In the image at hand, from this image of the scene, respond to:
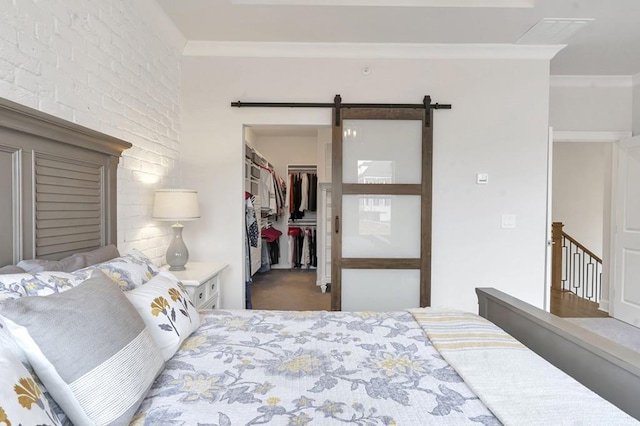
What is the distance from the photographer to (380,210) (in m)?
3.15

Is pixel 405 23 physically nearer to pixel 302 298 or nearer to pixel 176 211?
pixel 176 211

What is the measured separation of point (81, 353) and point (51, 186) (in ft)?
3.36

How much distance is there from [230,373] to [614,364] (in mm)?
1201

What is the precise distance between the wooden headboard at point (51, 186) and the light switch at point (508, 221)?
121 inches

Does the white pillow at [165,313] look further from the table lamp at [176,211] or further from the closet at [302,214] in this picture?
the closet at [302,214]

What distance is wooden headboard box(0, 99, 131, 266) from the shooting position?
1.28 meters

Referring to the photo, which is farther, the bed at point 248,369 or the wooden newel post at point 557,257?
the wooden newel post at point 557,257

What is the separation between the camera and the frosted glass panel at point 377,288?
10.2 ft

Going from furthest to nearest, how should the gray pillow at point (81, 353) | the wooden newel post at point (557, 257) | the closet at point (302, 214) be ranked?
the closet at point (302, 214)
the wooden newel post at point (557, 257)
the gray pillow at point (81, 353)

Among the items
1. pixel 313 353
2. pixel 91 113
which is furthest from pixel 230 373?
pixel 91 113

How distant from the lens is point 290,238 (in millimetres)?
6156

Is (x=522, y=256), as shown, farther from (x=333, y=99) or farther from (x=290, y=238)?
(x=290, y=238)

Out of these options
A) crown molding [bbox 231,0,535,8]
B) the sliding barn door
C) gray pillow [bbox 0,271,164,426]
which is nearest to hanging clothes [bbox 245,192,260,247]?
the sliding barn door

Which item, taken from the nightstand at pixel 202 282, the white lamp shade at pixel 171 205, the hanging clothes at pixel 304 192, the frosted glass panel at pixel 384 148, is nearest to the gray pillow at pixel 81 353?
the nightstand at pixel 202 282
